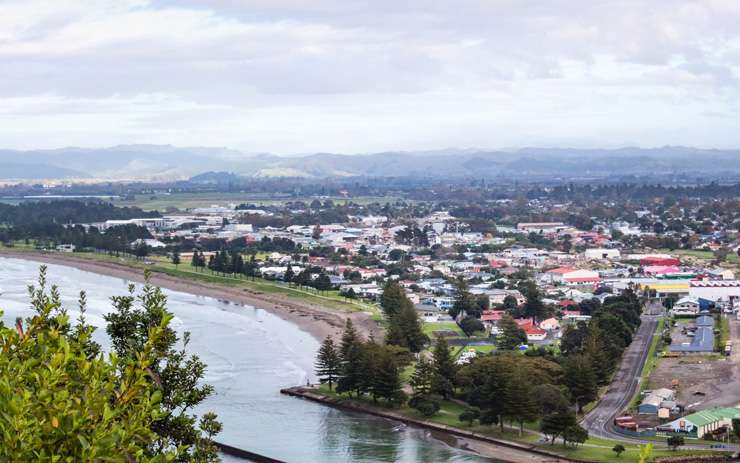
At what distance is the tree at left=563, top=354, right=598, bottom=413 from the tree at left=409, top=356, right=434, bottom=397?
2.87 meters

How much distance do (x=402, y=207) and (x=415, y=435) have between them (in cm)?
6712

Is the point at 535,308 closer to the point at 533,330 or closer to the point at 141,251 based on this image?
the point at 533,330

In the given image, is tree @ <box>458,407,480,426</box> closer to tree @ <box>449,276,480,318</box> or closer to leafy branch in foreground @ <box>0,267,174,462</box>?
tree @ <box>449,276,480,318</box>

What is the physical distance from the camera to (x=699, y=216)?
70750 millimetres

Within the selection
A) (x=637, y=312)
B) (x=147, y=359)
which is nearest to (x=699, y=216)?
(x=637, y=312)

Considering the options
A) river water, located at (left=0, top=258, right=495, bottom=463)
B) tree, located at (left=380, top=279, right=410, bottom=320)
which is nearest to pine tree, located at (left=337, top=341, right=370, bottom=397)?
river water, located at (left=0, top=258, right=495, bottom=463)

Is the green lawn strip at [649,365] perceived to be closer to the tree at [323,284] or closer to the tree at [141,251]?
the tree at [323,284]

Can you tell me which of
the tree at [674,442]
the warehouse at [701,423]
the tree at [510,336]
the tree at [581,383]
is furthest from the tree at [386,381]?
the tree at [674,442]

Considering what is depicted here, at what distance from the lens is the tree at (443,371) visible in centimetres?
2302

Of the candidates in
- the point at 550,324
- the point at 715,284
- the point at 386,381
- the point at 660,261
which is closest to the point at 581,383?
the point at 386,381

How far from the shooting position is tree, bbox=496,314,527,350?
27.5m

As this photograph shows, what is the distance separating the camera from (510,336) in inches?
1090

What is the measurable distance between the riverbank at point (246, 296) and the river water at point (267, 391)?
25.0 inches

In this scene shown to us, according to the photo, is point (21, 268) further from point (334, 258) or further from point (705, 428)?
point (705, 428)
